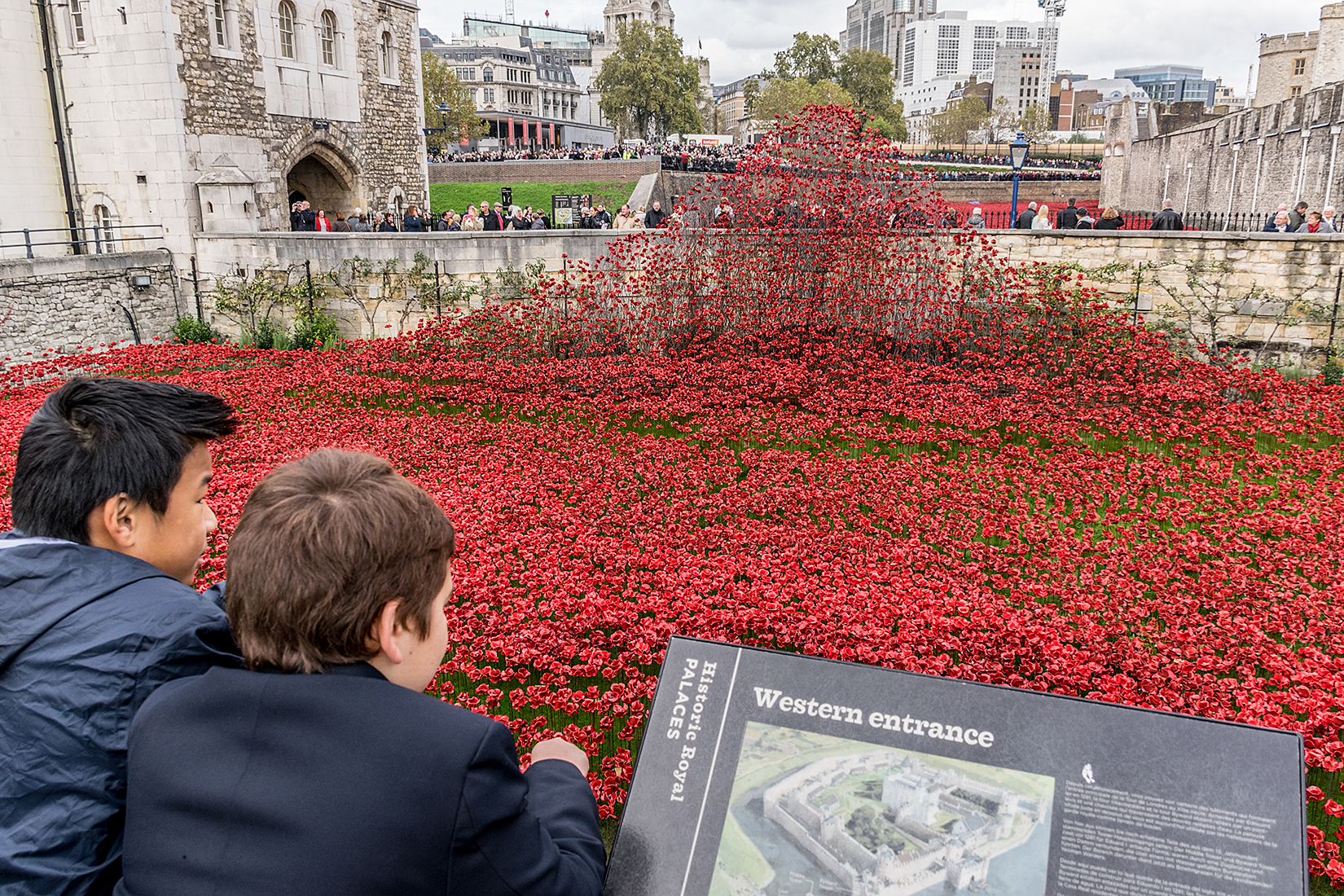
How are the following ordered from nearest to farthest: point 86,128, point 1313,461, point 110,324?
point 1313,461, point 110,324, point 86,128

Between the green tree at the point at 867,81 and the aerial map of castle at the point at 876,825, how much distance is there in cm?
7783

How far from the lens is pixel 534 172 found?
Answer: 1577 inches

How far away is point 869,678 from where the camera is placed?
→ 6.79ft

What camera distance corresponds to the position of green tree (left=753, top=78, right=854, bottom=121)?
64500 millimetres

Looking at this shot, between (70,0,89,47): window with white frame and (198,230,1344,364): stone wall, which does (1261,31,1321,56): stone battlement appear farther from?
(70,0,89,47): window with white frame

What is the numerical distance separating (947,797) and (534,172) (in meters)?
41.0

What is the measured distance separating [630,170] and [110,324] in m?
27.1

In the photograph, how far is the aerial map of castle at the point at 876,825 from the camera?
5.82 feet

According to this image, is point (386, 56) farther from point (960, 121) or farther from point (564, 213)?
point (960, 121)

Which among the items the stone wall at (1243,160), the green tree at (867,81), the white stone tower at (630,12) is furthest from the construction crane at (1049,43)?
the stone wall at (1243,160)

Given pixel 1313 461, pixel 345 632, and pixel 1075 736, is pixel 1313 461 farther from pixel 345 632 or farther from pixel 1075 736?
pixel 345 632

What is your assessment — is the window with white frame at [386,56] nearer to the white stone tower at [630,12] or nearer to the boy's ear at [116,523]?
the boy's ear at [116,523]

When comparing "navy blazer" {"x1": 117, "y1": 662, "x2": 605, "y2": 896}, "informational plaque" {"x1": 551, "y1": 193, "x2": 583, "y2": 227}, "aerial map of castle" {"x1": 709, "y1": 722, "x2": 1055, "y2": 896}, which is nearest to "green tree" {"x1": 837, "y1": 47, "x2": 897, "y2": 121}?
"informational plaque" {"x1": 551, "y1": 193, "x2": 583, "y2": 227}

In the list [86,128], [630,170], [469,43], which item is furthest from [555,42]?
[86,128]
